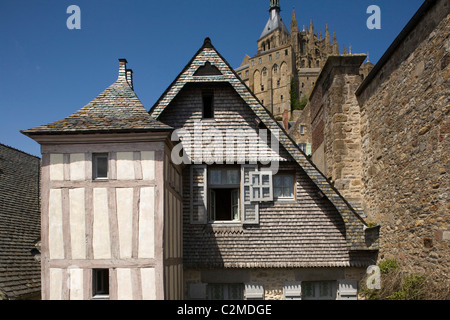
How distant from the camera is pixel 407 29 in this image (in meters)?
6.75

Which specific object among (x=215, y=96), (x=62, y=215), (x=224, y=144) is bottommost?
(x=62, y=215)

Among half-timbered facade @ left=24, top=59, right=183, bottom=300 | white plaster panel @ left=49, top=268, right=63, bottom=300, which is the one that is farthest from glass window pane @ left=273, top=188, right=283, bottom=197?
white plaster panel @ left=49, top=268, right=63, bottom=300

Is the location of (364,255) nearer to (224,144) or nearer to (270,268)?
(270,268)

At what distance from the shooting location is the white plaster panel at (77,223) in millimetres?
6312

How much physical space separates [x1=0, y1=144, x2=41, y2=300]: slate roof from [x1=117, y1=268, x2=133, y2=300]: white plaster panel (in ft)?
8.45

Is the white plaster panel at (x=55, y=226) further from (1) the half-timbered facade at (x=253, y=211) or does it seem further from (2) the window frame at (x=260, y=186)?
(2) the window frame at (x=260, y=186)

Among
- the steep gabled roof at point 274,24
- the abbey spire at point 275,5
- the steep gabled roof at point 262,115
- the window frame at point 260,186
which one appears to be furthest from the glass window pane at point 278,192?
the abbey spire at point 275,5

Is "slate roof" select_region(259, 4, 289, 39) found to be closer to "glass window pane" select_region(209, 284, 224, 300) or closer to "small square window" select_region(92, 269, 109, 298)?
"glass window pane" select_region(209, 284, 224, 300)

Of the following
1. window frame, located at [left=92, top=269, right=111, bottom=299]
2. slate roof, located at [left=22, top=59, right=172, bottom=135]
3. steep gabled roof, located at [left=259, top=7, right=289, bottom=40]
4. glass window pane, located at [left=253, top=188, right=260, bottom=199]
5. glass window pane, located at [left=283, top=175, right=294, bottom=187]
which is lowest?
window frame, located at [left=92, top=269, right=111, bottom=299]

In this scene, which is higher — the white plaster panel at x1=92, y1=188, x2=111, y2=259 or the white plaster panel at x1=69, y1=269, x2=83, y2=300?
the white plaster panel at x1=92, y1=188, x2=111, y2=259

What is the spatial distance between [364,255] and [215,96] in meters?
5.24

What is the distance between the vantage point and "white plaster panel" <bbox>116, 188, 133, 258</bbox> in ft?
20.6

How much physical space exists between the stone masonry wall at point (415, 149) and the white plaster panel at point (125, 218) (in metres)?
5.26
